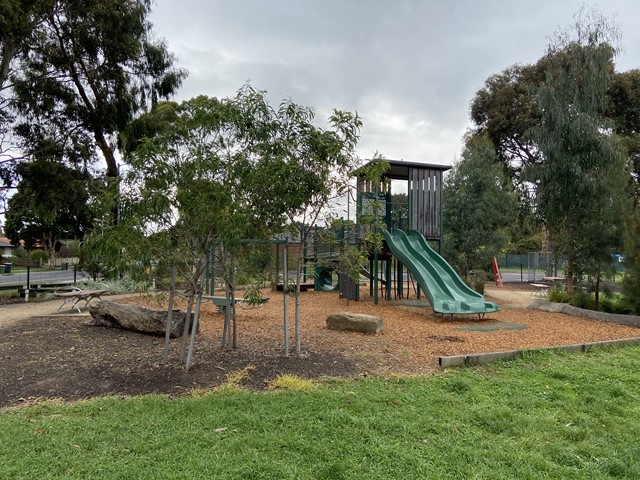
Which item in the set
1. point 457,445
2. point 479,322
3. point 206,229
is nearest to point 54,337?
point 206,229

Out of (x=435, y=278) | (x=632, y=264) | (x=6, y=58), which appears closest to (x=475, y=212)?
(x=435, y=278)

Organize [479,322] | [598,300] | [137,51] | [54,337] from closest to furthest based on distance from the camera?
[54,337], [479,322], [598,300], [137,51]

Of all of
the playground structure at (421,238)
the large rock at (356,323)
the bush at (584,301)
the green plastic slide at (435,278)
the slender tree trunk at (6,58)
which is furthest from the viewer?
the slender tree trunk at (6,58)

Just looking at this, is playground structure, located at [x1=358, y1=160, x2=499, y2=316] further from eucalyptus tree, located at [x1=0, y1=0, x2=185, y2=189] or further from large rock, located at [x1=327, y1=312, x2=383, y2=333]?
eucalyptus tree, located at [x1=0, y1=0, x2=185, y2=189]

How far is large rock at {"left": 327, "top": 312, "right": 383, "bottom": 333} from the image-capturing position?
734 cm

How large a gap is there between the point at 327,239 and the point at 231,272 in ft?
4.20

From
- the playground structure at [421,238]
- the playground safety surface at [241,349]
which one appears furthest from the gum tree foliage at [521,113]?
the playground safety surface at [241,349]

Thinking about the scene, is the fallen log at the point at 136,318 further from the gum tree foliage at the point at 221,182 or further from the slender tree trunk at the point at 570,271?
the slender tree trunk at the point at 570,271

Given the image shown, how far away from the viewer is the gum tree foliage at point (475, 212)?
14711 mm

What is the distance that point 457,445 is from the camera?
298cm

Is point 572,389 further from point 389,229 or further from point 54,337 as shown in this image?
point 389,229

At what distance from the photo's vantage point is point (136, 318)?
23.1ft

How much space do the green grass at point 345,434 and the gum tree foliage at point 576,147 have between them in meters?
9.00

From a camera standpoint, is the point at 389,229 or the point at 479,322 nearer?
the point at 479,322
